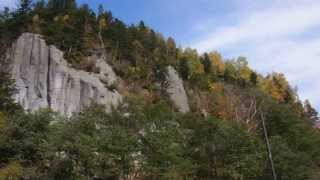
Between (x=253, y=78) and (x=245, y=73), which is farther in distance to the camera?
(x=245, y=73)

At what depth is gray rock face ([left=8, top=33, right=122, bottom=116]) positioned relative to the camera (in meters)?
64.1

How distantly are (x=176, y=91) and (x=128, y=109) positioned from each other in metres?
29.6

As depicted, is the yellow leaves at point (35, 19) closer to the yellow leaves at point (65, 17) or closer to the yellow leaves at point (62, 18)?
the yellow leaves at point (62, 18)

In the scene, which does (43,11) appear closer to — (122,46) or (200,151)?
(122,46)

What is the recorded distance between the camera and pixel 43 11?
80.1 m

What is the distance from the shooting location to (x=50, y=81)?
65938mm

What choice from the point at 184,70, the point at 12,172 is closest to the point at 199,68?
the point at 184,70

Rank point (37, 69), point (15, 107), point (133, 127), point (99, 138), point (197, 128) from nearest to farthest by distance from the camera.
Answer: point (99, 138)
point (197, 128)
point (133, 127)
point (15, 107)
point (37, 69)

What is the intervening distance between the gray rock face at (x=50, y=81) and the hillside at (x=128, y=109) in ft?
0.41

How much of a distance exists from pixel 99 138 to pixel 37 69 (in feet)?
99.9

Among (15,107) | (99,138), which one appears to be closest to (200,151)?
(99,138)

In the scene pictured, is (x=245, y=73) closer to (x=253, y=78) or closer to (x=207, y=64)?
(x=253, y=78)

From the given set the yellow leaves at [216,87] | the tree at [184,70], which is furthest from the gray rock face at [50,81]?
the tree at [184,70]

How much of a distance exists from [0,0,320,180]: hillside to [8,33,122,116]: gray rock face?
126 mm
